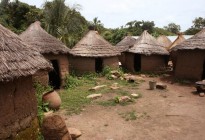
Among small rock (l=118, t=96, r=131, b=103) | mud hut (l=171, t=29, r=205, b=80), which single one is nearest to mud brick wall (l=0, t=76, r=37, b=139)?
small rock (l=118, t=96, r=131, b=103)

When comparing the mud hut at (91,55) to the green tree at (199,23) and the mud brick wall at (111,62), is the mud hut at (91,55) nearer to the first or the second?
the mud brick wall at (111,62)

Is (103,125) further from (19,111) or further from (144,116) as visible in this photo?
(19,111)

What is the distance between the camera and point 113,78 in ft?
60.2

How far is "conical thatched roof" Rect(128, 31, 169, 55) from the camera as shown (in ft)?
68.9

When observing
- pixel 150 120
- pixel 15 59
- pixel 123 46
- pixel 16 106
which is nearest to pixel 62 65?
pixel 150 120

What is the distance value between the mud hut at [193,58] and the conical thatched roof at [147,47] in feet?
10.6

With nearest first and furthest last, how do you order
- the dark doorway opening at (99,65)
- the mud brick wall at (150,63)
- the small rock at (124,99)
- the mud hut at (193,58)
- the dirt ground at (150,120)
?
the dirt ground at (150,120)
the small rock at (124,99)
the mud hut at (193,58)
the dark doorway opening at (99,65)
the mud brick wall at (150,63)

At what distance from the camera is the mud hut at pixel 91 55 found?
19109 mm

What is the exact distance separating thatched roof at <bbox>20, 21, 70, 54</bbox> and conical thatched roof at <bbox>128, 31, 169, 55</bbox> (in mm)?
7494

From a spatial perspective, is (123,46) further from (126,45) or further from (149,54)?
(149,54)

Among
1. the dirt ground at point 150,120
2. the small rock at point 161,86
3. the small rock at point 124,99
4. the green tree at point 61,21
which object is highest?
the green tree at point 61,21

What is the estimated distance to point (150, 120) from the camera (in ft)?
33.3

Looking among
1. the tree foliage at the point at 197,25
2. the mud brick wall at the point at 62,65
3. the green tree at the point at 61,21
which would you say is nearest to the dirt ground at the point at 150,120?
the mud brick wall at the point at 62,65

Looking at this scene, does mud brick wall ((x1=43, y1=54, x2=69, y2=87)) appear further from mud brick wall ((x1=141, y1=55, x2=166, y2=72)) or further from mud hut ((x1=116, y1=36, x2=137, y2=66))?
mud hut ((x1=116, y1=36, x2=137, y2=66))
